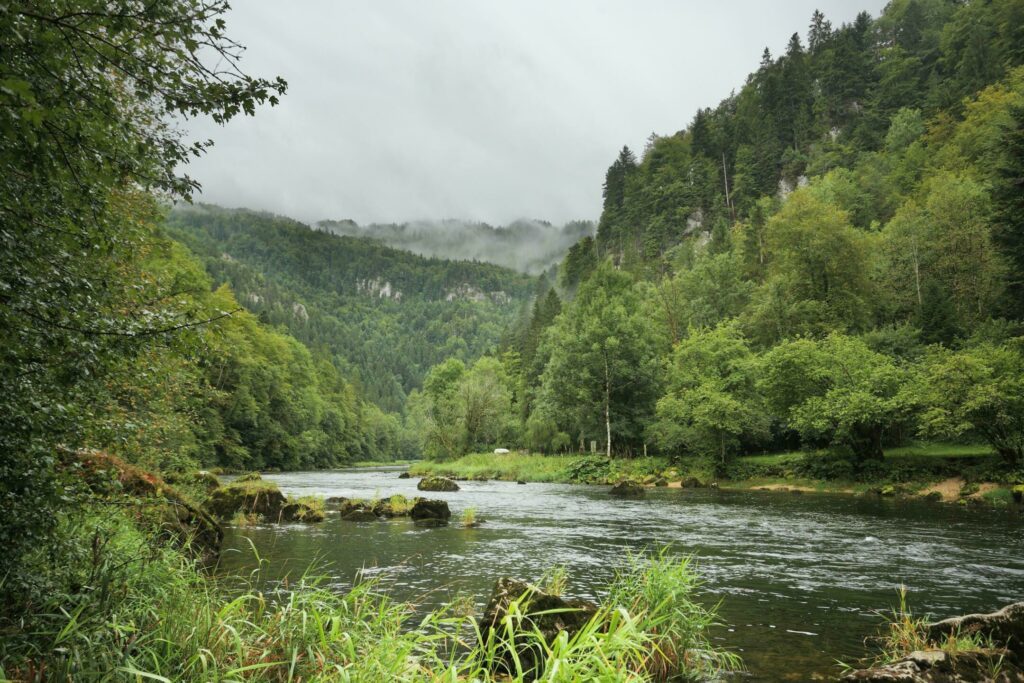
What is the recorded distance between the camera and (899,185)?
210ft

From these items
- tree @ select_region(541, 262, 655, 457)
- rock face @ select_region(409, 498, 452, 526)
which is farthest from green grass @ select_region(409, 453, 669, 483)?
rock face @ select_region(409, 498, 452, 526)

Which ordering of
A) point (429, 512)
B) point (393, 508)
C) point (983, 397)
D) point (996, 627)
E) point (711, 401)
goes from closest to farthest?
1. point (996, 627)
2. point (429, 512)
3. point (393, 508)
4. point (983, 397)
5. point (711, 401)

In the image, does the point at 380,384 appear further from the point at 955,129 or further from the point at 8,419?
the point at 8,419

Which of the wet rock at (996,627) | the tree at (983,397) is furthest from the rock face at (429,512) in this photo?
the tree at (983,397)

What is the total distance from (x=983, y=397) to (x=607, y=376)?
91.4ft

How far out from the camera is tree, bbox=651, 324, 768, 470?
131 ft

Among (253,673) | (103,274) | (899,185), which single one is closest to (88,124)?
(103,274)

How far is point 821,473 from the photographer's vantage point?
32938 mm

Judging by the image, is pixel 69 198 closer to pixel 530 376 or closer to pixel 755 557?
pixel 755 557

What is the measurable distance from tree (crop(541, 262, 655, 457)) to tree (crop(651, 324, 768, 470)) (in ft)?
8.87

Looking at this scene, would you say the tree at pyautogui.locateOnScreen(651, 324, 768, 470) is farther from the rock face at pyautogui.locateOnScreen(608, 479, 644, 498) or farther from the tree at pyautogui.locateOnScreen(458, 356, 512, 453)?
the tree at pyautogui.locateOnScreen(458, 356, 512, 453)

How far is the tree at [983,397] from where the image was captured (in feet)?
77.5

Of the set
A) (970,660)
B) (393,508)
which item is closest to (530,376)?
(393,508)

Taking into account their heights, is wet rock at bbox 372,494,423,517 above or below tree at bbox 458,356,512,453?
below
